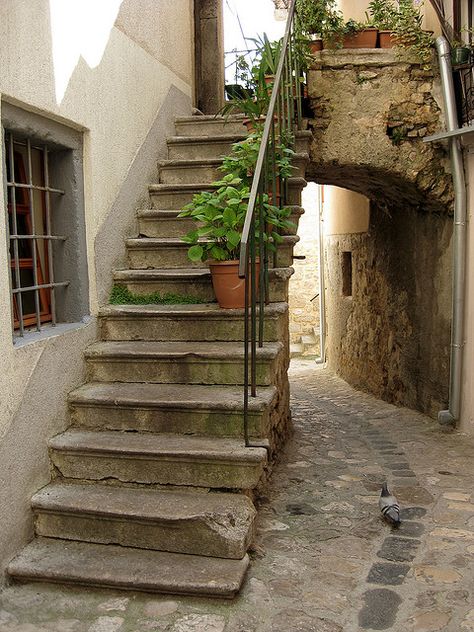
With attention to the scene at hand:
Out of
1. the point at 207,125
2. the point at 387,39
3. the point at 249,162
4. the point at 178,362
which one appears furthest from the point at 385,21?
the point at 178,362

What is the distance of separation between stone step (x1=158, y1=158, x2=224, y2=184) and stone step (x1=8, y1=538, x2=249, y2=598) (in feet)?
10.2

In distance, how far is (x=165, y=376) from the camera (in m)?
3.63

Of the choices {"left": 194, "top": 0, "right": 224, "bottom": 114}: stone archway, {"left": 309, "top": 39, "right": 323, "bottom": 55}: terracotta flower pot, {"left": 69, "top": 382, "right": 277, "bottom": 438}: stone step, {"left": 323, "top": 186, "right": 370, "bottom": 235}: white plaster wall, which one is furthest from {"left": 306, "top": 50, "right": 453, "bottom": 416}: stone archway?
{"left": 69, "top": 382, "right": 277, "bottom": 438}: stone step

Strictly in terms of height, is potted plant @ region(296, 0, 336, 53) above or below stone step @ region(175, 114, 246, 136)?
above

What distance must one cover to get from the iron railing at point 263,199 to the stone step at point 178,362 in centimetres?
9

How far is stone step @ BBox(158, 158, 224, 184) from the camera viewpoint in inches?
201

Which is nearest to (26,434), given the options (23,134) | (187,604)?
(187,604)

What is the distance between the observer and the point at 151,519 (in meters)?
2.86

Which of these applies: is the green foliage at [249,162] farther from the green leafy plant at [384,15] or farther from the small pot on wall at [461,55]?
the green leafy plant at [384,15]

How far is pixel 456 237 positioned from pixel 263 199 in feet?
7.43

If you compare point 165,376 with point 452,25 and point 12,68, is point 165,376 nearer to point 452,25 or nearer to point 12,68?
point 12,68

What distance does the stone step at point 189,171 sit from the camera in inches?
201

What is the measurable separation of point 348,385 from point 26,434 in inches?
235

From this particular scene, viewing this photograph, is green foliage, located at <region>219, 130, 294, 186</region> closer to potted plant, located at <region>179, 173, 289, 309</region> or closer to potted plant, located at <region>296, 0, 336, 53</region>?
potted plant, located at <region>179, 173, 289, 309</region>
